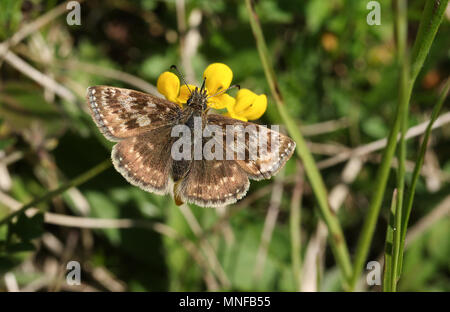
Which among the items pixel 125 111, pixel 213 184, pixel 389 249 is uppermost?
pixel 125 111

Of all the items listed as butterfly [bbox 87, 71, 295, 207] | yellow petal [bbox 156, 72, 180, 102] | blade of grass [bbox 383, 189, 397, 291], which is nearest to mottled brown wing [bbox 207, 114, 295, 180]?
butterfly [bbox 87, 71, 295, 207]

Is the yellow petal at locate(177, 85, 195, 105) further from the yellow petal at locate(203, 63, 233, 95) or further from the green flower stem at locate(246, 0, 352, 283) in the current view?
the green flower stem at locate(246, 0, 352, 283)

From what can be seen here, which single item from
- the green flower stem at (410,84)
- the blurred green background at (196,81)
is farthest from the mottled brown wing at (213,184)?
the blurred green background at (196,81)

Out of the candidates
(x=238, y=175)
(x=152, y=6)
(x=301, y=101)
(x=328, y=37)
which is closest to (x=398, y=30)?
(x=238, y=175)

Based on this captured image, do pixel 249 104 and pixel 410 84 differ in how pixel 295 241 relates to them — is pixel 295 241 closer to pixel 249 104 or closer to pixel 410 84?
pixel 249 104

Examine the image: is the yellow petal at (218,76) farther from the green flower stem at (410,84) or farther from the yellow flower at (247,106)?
the green flower stem at (410,84)

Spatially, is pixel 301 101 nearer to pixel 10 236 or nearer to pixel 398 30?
pixel 398 30

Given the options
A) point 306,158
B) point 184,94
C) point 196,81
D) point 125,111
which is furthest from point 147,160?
point 196,81
